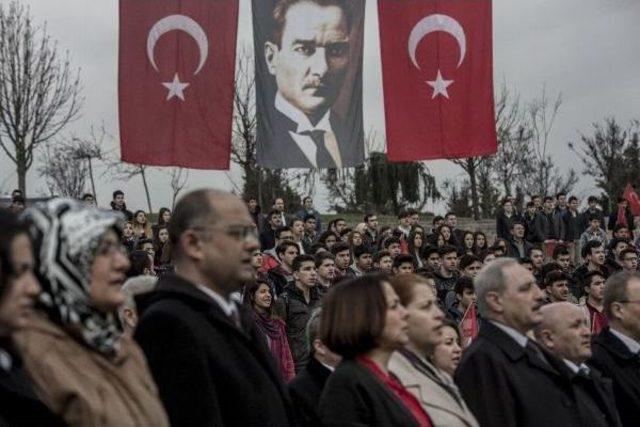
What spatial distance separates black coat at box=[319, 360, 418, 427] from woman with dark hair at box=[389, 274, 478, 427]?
0.23m

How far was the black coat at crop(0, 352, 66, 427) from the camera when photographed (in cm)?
341

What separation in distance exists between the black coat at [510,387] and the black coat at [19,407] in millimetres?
2617

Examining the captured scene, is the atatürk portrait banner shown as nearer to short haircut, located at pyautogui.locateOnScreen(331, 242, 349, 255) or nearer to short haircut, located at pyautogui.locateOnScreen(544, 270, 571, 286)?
short haircut, located at pyautogui.locateOnScreen(331, 242, 349, 255)

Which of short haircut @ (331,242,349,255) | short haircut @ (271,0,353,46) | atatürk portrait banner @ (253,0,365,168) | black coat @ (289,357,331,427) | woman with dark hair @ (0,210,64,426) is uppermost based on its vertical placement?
short haircut @ (271,0,353,46)

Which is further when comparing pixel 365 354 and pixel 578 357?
pixel 578 357

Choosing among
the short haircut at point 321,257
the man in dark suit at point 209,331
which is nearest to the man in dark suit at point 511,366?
the man in dark suit at point 209,331

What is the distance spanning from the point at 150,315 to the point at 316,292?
730 centimetres

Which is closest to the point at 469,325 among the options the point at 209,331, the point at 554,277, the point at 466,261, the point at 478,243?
the point at 554,277

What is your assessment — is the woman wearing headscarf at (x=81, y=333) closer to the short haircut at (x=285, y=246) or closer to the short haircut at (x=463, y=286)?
the short haircut at (x=463, y=286)

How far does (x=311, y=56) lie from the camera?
13.0 meters

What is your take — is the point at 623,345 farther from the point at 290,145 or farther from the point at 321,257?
the point at 290,145

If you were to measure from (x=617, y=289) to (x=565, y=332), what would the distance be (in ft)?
3.41

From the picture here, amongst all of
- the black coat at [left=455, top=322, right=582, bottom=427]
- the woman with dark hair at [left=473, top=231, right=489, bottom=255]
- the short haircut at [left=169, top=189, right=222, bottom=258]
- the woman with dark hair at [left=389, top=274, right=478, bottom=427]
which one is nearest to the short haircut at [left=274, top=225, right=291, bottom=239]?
the woman with dark hair at [left=473, top=231, right=489, bottom=255]

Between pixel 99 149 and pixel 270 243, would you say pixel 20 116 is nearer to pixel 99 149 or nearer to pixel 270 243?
pixel 270 243
